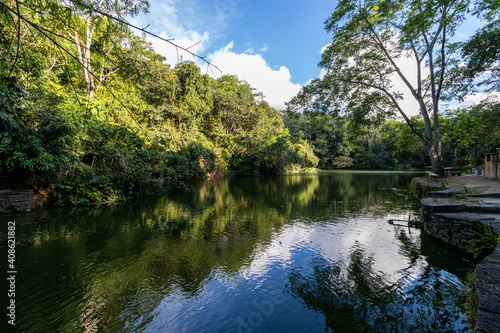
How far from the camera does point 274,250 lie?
19.1 feet

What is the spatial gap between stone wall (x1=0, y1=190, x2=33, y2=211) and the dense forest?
62 centimetres

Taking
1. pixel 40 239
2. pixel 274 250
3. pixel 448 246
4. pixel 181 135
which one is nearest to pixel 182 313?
pixel 274 250

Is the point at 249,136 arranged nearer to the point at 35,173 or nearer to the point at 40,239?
the point at 35,173

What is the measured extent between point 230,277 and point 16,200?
908 centimetres

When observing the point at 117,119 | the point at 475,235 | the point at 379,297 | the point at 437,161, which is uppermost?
the point at 117,119

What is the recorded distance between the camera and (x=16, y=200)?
333 inches

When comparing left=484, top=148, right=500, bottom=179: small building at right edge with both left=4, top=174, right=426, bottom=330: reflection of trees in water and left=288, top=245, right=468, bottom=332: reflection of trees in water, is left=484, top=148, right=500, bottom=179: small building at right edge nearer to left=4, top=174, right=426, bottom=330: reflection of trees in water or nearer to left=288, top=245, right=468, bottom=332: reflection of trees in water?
left=4, top=174, right=426, bottom=330: reflection of trees in water

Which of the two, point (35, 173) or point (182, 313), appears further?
point (35, 173)

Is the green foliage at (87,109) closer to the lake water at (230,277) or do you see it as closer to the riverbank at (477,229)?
the lake water at (230,277)

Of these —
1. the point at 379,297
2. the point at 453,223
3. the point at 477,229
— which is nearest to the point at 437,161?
the point at 453,223

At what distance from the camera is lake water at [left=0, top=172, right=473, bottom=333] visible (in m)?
3.28

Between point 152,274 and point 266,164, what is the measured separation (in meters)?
29.4

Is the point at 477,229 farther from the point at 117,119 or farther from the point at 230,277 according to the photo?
the point at 117,119

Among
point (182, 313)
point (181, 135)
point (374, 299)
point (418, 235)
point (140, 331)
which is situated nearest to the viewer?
point (140, 331)
